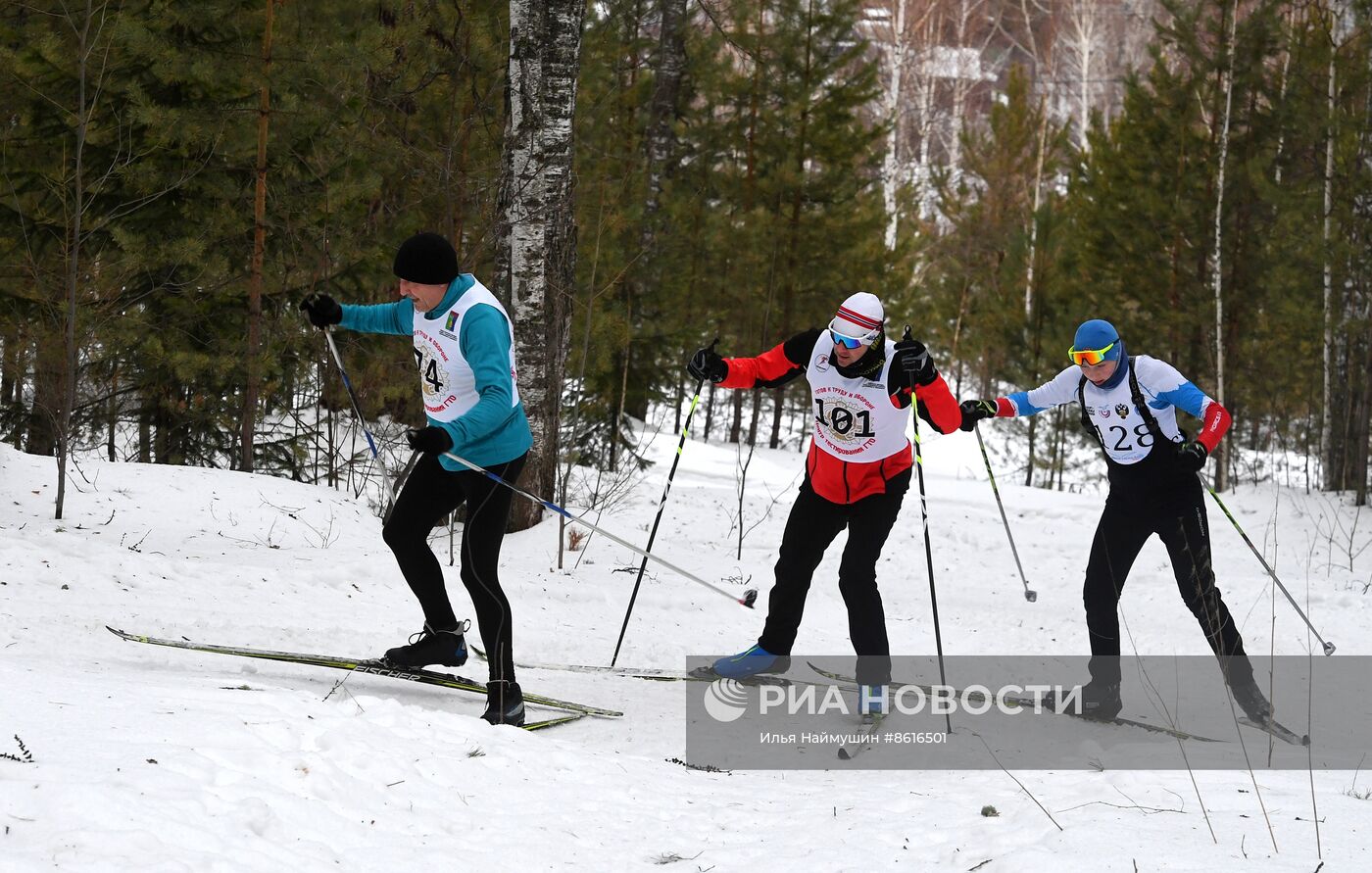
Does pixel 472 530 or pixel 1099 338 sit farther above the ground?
pixel 1099 338

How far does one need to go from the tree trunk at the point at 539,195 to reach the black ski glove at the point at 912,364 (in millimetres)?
3925

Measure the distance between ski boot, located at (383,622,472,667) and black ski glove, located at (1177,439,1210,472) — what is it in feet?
11.8

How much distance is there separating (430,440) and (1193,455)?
3.62m

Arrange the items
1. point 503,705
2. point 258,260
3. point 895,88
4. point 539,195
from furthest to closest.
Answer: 1. point 895,88
2. point 258,260
3. point 539,195
4. point 503,705

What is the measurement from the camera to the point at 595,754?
170 inches

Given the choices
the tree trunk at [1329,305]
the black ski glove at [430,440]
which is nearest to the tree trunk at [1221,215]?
the tree trunk at [1329,305]

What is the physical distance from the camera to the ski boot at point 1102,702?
556 cm

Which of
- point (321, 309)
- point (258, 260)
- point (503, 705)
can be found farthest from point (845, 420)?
point (258, 260)

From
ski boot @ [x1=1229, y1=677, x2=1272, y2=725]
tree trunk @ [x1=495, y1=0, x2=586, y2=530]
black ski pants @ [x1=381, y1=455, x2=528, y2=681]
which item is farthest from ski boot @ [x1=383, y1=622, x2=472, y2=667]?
ski boot @ [x1=1229, y1=677, x2=1272, y2=725]

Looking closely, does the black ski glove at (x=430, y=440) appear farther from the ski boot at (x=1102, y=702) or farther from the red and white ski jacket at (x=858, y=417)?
the ski boot at (x=1102, y=702)

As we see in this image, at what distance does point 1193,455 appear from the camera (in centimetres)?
528

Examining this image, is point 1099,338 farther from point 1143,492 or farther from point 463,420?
point 463,420

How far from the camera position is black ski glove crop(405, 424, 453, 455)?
3990 mm

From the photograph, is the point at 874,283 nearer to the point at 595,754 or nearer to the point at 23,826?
the point at 595,754
